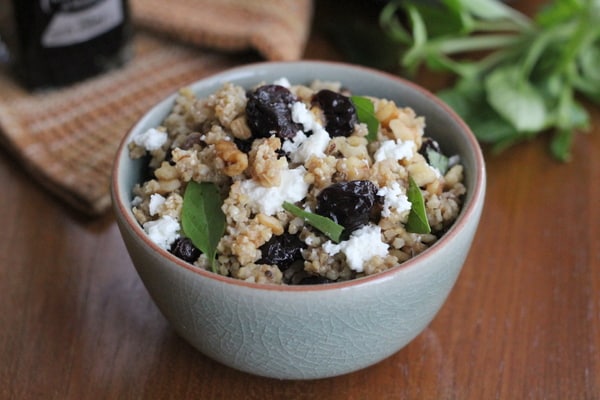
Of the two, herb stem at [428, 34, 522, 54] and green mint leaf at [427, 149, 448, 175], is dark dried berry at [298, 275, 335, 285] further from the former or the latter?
herb stem at [428, 34, 522, 54]

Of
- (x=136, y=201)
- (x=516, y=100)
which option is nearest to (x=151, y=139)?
(x=136, y=201)

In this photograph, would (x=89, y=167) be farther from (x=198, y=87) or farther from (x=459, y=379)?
(x=459, y=379)

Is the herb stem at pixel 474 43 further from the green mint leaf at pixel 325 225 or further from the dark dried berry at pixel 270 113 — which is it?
the green mint leaf at pixel 325 225

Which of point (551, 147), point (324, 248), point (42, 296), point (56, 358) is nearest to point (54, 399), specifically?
point (56, 358)

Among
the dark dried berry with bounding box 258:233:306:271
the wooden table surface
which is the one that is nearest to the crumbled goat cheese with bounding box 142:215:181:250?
the dark dried berry with bounding box 258:233:306:271

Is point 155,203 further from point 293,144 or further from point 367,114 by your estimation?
point 367,114

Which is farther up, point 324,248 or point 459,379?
point 324,248
